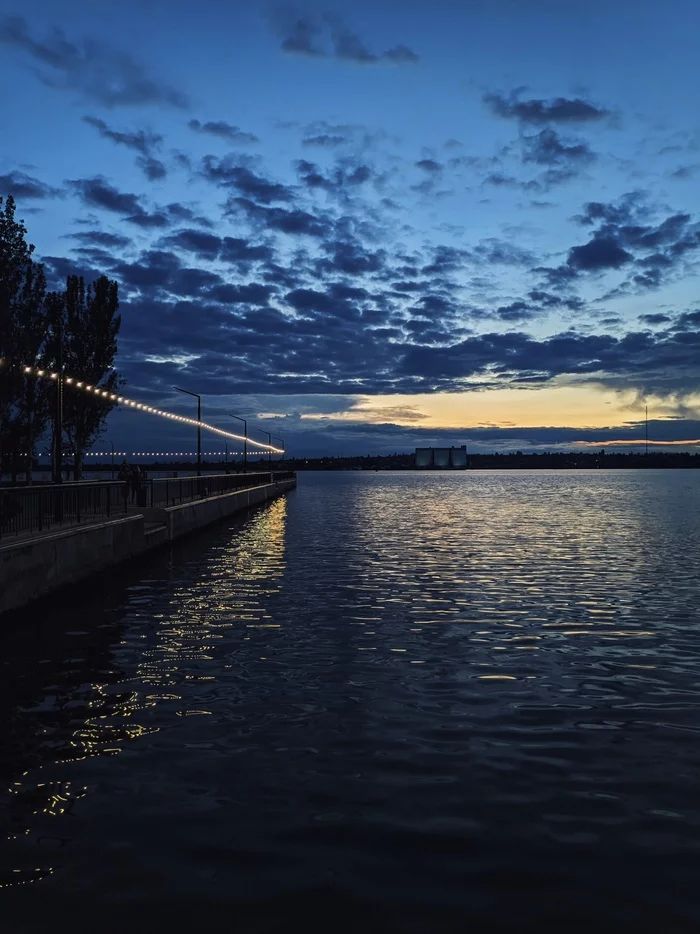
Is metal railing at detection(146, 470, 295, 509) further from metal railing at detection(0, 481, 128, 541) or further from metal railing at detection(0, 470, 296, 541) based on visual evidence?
metal railing at detection(0, 481, 128, 541)

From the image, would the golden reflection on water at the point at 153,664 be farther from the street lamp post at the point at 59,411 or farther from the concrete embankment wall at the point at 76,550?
the street lamp post at the point at 59,411

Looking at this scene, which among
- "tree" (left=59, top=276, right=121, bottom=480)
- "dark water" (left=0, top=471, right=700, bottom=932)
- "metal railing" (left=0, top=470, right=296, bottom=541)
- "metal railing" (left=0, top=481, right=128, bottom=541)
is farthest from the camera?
"tree" (left=59, top=276, right=121, bottom=480)

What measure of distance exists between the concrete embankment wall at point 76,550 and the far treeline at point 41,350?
4.16m

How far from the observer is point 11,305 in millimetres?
39844

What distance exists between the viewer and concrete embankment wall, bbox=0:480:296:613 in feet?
58.1

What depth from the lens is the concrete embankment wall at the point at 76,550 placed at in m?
17.7

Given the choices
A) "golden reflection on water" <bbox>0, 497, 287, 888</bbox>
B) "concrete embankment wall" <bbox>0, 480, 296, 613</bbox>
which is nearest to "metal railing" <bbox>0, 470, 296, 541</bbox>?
"concrete embankment wall" <bbox>0, 480, 296, 613</bbox>

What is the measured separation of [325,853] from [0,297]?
37.1 metres

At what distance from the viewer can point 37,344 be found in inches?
1656

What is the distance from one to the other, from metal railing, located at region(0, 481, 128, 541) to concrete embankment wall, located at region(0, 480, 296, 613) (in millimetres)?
565

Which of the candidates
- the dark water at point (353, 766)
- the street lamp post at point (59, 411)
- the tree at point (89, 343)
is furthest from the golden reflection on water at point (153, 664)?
the tree at point (89, 343)

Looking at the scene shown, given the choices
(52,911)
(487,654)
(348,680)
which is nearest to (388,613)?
(487,654)

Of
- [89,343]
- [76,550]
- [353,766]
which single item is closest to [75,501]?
[76,550]

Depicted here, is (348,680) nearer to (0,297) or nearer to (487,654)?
(487,654)
